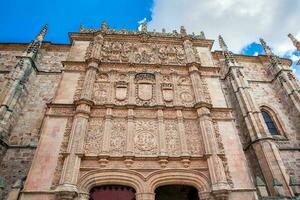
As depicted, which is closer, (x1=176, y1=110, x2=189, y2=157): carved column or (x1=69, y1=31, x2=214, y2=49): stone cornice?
(x1=176, y1=110, x2=189, y2=157): carved column

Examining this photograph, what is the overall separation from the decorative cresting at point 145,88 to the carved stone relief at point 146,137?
1.16 meters

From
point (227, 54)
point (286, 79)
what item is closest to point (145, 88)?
point (227, 54)

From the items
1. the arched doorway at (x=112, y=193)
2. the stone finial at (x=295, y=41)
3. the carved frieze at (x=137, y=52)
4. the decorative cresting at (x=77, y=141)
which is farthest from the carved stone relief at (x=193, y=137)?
the stone finial at (x=295, y=41)

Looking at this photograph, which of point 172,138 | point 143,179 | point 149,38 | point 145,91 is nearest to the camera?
point 143,179

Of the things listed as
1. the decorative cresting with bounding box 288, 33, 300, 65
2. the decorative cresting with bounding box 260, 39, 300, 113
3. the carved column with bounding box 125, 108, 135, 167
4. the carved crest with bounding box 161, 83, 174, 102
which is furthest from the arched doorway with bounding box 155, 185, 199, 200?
the decorative cresting with bounding box 288, 33, 300, 65

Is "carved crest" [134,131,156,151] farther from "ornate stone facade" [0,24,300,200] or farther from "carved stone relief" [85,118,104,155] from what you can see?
"carved stone relief" [85,118,104,155]

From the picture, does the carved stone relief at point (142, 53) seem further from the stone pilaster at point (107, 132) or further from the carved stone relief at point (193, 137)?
the carved stone relief at point (193, 137)

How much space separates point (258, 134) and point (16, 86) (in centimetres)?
1311

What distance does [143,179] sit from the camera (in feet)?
25.7

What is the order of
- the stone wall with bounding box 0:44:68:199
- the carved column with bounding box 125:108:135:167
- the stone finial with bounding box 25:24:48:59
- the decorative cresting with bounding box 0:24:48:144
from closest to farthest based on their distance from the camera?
the carved column with bounding box 125:108:135:167, the stone wall with bounding box 0:44:68:199, the decorative cresting with bounding box 0:24:48:144, the stone finial with bounding box 25:24:48:59

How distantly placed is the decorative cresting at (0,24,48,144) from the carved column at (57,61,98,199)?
13.7ft

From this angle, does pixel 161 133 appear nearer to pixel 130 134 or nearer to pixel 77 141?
pixel 130 134

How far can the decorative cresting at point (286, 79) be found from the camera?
13.7 m

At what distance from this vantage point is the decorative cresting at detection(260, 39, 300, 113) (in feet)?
45.0
